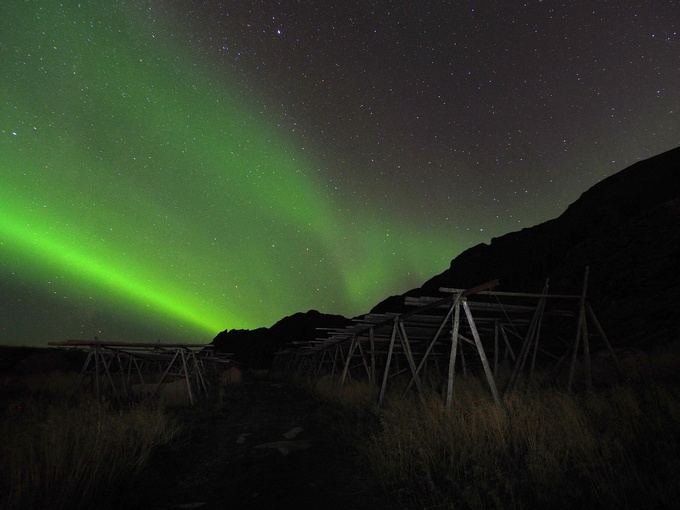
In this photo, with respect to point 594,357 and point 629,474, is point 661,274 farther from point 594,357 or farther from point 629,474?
point 629,474

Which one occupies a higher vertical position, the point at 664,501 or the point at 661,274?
the point at 661,274

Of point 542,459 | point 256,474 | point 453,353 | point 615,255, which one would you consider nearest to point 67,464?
point 256,474

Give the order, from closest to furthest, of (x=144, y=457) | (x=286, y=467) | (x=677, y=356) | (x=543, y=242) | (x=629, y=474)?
1. (x=629, y=474)
2. (x=144, y=457)
3. (x=286, y=467)
4. (x=677, y=356)
5. (x=543, y=242)

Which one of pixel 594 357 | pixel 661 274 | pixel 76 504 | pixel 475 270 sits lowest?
pixel 594 357

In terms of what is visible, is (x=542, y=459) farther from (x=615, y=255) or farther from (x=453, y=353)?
(x=615, y=255)

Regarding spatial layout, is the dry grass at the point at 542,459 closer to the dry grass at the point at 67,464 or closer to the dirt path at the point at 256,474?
the dirt path at the point at 256,474

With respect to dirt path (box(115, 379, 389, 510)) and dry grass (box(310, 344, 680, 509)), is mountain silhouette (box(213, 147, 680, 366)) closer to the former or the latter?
dry grass (box(310, 344, 680, 509))

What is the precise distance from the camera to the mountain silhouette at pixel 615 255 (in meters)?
18.2

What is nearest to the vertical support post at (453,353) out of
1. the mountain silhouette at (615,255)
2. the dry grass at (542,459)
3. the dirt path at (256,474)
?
the dry grass at (542,459)

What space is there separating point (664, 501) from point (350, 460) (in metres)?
4.95

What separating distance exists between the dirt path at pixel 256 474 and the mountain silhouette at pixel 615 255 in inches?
486

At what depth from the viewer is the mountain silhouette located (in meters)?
18.2

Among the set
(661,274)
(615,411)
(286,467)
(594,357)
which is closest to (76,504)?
(286,467)

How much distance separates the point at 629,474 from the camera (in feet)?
11.7
